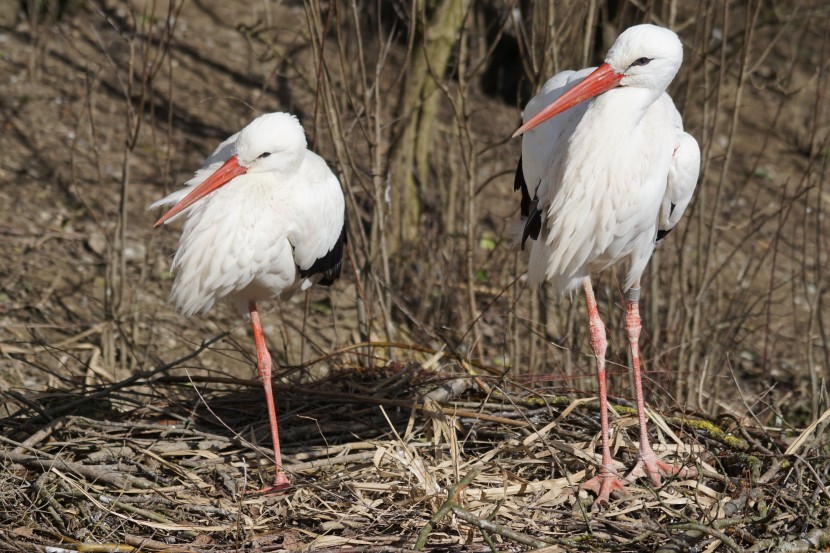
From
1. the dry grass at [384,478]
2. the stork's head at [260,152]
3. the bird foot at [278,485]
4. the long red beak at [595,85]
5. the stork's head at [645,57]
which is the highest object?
the stork's head at [645,57]

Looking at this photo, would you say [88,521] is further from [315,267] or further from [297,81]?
[297,81]

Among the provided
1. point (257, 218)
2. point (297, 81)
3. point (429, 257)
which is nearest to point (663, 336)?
point (429, 257)

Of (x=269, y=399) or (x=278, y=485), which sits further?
(x=269, y=399)

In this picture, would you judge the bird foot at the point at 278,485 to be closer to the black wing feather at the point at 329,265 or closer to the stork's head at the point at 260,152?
the black wing feather at the point at 329,265

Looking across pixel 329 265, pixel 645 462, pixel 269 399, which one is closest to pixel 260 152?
pixel 329 265

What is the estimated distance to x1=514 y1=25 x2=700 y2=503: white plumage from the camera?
4.15 metres

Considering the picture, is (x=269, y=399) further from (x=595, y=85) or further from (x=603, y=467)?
(x=595, y=85)

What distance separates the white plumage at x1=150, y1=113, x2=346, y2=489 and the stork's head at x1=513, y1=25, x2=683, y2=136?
1.27m

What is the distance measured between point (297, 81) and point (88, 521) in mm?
7654

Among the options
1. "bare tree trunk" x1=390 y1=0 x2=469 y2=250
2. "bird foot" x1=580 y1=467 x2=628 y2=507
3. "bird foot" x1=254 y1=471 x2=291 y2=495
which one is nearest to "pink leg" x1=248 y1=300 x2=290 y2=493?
"bird foot" x1=254 y1=471 x2=291 y2=495

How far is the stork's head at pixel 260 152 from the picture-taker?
472cm

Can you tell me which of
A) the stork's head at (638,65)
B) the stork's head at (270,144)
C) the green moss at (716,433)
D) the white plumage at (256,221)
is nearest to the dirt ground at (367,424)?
the green moss at (716,433)

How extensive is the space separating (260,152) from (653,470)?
2322 mm

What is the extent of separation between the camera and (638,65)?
4117mm
